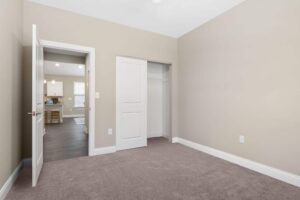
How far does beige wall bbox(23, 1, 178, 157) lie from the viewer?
2691 mm

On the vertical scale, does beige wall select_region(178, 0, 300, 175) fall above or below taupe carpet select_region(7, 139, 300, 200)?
above

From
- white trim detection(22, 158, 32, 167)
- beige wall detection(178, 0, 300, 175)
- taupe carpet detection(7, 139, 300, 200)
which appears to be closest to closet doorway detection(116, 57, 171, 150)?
taupe carpet detection(7, 139, 300, 200)

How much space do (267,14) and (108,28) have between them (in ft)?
9.24

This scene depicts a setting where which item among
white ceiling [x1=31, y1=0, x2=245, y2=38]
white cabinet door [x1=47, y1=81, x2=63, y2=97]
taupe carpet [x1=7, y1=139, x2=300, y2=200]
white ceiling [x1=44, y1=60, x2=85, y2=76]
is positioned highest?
white ceiling [x1=44, y1=60, x2=85, y2=76]

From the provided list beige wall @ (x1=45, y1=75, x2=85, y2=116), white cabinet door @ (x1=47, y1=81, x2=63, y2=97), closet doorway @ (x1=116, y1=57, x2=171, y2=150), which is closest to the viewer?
closet doorway @ (x1=116, y1=57, x2=171, y2=150)

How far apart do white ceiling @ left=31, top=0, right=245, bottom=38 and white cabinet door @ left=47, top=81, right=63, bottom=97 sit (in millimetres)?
8456

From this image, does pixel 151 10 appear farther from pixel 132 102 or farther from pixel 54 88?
pixel 54 88

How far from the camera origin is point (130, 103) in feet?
11.9

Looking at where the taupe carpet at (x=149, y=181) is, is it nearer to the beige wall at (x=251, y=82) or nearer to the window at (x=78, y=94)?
the beige wall at (x=251, y=82)

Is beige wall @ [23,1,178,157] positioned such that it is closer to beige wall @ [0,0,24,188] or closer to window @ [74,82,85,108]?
beige wall @ [0,0,24,188]

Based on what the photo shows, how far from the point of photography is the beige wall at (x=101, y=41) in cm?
269

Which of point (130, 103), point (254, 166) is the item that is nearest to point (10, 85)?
point (130, 103)

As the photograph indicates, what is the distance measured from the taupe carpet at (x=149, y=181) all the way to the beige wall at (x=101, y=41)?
0.72 metres

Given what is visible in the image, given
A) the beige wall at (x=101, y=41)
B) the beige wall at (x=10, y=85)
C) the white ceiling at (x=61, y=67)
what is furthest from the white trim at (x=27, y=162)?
the white ceiling at (x=61, y=67)
